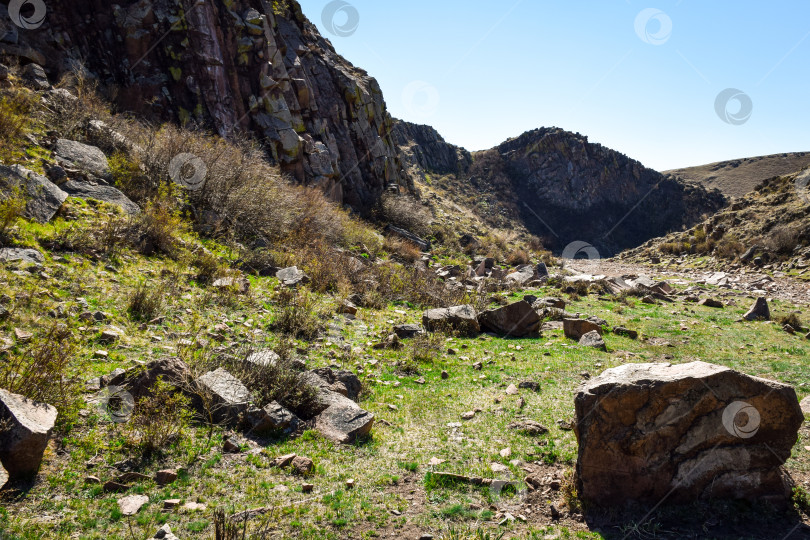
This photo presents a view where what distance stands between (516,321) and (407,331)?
3.07m

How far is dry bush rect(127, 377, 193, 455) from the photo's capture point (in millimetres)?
4141

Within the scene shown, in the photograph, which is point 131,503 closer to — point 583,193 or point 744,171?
point 583,193

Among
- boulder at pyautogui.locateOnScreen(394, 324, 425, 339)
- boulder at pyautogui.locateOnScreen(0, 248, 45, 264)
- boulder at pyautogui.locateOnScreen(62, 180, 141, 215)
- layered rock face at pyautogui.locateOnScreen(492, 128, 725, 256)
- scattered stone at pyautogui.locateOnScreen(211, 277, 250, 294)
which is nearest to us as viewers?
boulder at pyautogui.locateOnScreen(0, 248, 45, 264)

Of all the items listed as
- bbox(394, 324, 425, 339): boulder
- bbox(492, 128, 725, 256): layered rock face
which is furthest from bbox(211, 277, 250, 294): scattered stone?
bbox(492, 128, 725, 256): layered rock face

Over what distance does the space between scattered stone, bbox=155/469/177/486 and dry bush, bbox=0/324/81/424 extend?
112cm

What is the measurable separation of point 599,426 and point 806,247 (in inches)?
941

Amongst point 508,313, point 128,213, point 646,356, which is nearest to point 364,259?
point 508,313

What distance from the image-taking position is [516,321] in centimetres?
1129

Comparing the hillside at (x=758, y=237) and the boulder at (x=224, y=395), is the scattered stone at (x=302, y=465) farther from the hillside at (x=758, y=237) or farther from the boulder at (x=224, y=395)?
the hillside at (x=758, y=237)

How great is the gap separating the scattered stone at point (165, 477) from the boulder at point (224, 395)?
107 centimetres

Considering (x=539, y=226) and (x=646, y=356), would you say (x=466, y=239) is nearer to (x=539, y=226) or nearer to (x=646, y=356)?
(x=646, y=356)

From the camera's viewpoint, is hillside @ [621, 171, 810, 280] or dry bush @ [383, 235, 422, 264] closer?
dry bush @ [383, 235, 422, 264]

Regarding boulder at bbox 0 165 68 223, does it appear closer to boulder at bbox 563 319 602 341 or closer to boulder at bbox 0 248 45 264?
boulder at bbox 0 248 45 264

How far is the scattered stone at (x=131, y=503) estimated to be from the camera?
3.37 meters
